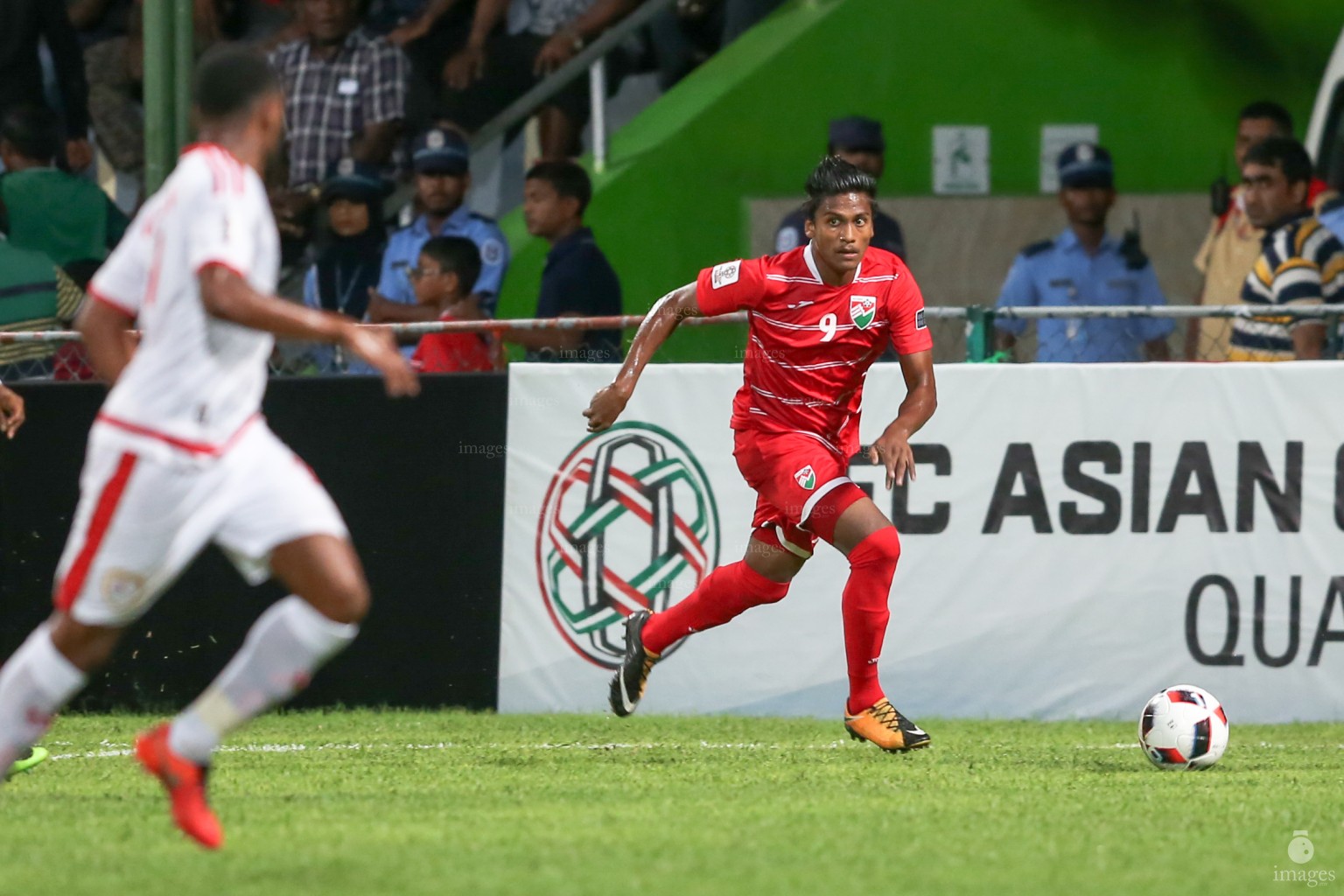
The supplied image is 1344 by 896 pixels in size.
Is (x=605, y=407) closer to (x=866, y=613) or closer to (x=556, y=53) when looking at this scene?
(x=866, y=613)

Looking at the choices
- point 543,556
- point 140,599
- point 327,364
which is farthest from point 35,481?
point 140,599

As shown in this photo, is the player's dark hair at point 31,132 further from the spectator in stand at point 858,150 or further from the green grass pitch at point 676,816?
the spectator in stand at point 858,150

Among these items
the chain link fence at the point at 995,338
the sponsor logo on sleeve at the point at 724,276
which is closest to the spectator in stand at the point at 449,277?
the chain link fence at the point at 995,338

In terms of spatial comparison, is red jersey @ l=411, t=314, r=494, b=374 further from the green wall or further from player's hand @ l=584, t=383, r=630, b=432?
the green wall

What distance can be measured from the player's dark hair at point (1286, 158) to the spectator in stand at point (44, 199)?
252 inches

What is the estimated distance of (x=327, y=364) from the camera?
9.93 m

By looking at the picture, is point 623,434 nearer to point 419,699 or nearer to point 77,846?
point 419,699

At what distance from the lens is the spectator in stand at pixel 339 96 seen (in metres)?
12.3

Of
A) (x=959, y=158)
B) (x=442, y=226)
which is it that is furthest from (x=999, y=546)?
(x=959, y=158)

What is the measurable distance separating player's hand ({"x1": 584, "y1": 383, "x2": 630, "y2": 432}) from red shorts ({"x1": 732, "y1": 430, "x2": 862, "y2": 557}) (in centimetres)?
71

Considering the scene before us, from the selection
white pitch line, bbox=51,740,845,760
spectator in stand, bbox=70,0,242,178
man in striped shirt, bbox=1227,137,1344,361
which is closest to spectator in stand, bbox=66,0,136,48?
spectator in stand, bbox=70,0,242,178

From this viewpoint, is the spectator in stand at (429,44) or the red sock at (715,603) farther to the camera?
the spectator in stand at (429,44)

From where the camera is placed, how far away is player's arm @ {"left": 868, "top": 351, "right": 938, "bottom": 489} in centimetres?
709

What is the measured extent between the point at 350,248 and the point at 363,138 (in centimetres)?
129
